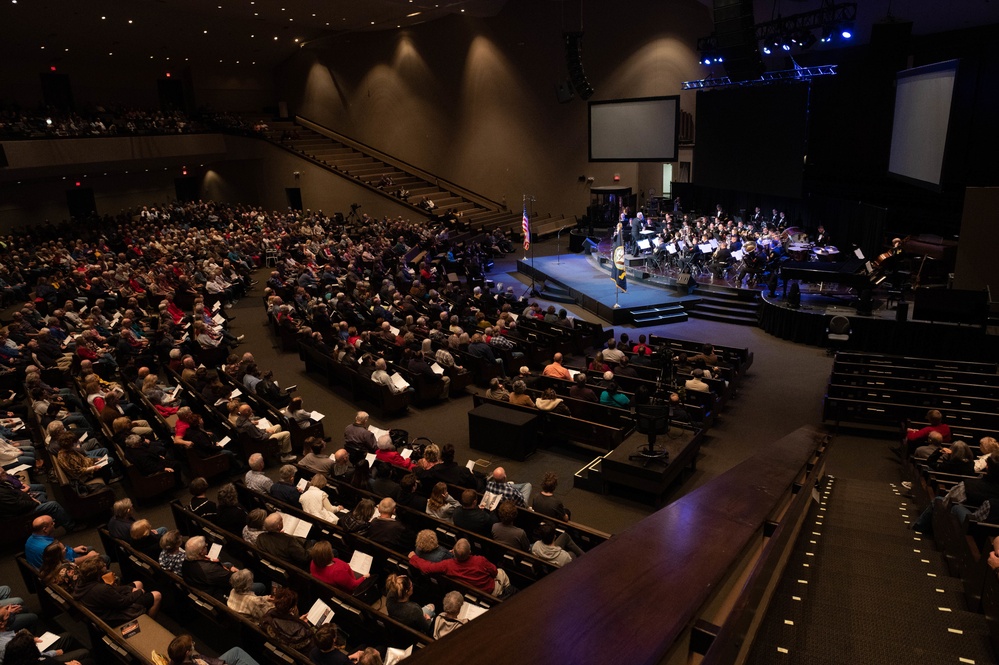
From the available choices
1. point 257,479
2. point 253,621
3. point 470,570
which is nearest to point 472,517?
point 470,570

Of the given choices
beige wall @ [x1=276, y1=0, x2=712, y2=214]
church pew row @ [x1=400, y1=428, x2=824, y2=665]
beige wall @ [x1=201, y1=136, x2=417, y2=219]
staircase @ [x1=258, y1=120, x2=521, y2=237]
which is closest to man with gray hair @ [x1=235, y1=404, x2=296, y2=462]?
church pew row @ [x1=400, y1=428, x2=824, y2=665]

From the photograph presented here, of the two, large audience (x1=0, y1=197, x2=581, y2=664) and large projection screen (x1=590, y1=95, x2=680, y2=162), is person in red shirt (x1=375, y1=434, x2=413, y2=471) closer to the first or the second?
large audience (x1=0, y1=197, x2=581, y2=664)

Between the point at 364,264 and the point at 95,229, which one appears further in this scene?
the point at 95,229

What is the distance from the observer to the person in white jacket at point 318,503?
237 inches

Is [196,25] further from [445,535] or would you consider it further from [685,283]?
[445,535]

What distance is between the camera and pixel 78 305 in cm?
1359

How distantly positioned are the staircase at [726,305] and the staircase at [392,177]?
10.7m

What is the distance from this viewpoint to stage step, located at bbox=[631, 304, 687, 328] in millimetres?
15062

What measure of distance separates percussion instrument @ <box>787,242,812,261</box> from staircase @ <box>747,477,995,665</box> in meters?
11.6

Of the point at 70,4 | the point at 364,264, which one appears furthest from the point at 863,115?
the point at 70,4

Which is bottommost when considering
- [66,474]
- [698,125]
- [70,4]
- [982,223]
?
[66,474]

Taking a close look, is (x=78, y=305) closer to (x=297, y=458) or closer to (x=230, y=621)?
(x=297, y=458)

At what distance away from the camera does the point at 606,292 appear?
16.6 metres

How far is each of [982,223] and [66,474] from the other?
15340 mm
